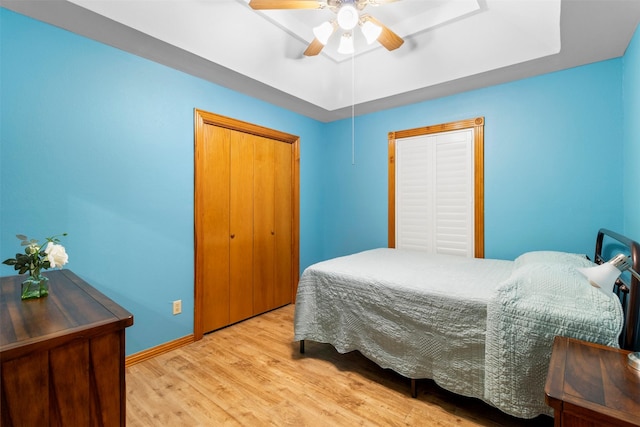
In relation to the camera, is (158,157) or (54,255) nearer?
(54,255)

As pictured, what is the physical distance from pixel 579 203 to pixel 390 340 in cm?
191

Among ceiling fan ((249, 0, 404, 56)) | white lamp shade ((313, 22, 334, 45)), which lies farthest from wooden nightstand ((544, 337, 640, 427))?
white lamp shade ((313, 22, 334, 45))

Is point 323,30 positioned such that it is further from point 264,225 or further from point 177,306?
point 177,306

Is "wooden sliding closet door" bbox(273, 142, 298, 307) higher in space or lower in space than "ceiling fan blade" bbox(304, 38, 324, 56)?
lower

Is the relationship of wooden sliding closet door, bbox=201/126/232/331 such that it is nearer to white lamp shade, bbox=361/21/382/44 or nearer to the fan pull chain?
the fan pull chain

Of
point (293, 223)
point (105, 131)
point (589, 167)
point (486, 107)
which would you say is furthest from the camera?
point (293, 223)

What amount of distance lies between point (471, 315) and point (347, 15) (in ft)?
6.09

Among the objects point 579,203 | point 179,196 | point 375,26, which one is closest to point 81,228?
point 179,196

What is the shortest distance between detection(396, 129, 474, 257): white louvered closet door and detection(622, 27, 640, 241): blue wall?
103 cm

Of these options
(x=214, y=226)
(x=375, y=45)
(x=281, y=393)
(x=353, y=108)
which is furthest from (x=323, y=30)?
(x=281, y=393)

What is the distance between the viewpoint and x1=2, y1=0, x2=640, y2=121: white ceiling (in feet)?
5.76

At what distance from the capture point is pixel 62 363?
89cm

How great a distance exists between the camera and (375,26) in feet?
6.12

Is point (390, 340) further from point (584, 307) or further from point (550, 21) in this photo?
point (550, 21)
